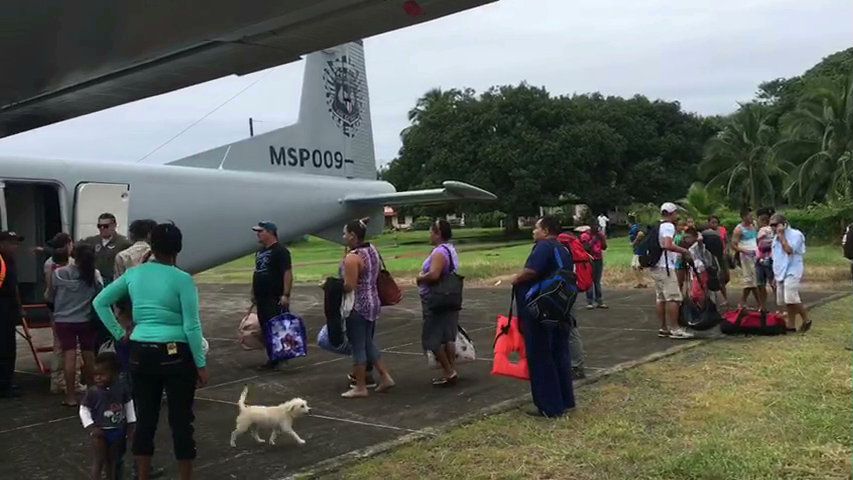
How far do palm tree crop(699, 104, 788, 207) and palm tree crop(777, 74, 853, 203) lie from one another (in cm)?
478

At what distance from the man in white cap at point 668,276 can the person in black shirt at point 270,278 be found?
4.63 m

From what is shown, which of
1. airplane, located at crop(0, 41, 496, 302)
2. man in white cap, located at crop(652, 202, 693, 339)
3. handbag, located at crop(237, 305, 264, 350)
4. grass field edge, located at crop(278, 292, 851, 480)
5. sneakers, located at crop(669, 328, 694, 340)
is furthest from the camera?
airplane, located at crop(0, 41, 496, 302)

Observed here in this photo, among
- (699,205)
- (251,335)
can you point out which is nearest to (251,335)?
(251,335)

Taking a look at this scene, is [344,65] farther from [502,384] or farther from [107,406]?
[107,406]

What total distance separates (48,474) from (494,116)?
44.0 metres

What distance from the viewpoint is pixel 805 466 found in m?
4.61

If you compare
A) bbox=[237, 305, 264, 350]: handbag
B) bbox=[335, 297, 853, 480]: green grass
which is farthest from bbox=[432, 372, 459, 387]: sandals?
Answer: bbox=[237, 305, 264, 350]: handbag

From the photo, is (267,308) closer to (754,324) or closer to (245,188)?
(245,188)

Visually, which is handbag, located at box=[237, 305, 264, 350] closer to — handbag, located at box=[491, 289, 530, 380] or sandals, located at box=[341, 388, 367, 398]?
sandals, located at box=[341, 388, 367, 398]

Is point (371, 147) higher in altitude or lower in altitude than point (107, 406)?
higher

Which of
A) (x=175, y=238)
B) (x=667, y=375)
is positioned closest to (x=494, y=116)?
(x=667, y=375)

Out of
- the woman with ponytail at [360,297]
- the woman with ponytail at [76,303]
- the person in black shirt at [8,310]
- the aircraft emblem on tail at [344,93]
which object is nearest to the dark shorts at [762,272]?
the woman with ponytail at [360,297]

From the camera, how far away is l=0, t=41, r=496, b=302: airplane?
959 cm

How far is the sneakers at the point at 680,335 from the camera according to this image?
31.0 feet
